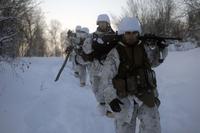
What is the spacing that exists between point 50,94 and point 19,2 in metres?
2.77

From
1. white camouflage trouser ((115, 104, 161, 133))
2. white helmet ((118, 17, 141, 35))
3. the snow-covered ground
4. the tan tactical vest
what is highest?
white helmet ((118, 17, 141, 35))

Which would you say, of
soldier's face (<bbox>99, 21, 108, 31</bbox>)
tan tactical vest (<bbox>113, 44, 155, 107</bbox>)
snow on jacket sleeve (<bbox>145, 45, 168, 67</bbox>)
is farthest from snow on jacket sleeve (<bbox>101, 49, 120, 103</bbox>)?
soldier's face (<bbox>99, 21, 108, 31</bbox>)

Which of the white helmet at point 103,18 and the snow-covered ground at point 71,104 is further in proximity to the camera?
the white helmet at point 103,18

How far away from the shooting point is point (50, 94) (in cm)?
1181

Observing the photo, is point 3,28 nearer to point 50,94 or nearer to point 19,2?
point 19,2

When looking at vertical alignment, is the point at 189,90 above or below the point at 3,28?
below

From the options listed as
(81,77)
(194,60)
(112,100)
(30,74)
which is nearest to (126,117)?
(112,100)

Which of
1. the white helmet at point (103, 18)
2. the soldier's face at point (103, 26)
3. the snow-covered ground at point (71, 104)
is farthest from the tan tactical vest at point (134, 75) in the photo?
the white helmet at point (103, 18)

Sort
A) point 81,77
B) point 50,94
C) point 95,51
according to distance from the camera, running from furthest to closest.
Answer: point 81,77, point 50,94, point 95,51

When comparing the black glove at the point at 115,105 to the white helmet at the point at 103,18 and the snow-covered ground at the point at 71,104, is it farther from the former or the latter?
the white helmet at the point at 103,18

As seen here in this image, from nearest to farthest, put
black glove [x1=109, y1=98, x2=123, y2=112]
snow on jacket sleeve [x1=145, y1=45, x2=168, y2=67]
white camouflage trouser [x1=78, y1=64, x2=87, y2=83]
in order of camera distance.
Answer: black glove [x1=109, y1=98, x2=123, y2=112] < snow on jacket sleeve [x1=145, y1=45, x2=168, y2=67] < white camouflage trouser [x1=78, y1=64, x2=87, y2=83]

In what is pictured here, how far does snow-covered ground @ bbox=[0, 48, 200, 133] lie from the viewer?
8375mm

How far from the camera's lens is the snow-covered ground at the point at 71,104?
8375 millimetres

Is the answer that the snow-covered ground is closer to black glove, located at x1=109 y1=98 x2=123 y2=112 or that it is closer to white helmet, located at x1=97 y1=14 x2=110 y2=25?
white helmet, located at x1=97 y1=14 x2=110 y2=25
